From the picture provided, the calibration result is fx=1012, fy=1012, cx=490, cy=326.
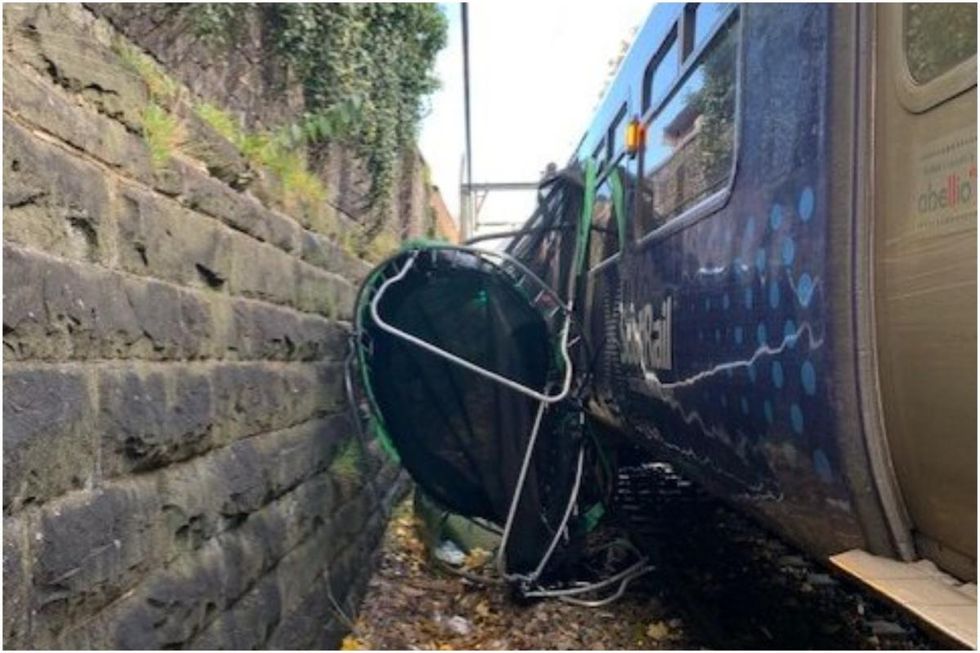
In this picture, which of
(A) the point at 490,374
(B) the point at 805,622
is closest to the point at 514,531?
(A) the point at 490,374

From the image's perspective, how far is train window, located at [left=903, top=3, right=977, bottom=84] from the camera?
2.09 m

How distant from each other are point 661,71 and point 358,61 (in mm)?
2126

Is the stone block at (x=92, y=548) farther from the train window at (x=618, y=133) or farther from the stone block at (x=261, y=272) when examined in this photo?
the train window at (x=618, y=133)

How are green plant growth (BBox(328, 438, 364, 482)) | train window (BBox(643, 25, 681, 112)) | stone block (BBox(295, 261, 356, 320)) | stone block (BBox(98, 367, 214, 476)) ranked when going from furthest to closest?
green plant growth (BBox(328, 438, 364, 482))
stone block (BBox(295, 261, 356, 320))
train window (BBox(643, 25, 681, 112))
stone block (BBox(98, 367, 214, 476))

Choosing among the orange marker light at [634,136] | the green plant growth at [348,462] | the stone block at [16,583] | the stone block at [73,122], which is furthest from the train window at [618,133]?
the stone block at [16,583]

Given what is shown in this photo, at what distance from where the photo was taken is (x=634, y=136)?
16.2ft

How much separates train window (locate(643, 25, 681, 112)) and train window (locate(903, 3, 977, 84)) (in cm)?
189

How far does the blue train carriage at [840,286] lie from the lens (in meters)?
2.07

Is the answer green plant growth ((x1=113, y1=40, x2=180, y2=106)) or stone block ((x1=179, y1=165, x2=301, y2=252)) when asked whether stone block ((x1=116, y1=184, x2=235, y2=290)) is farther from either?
green plant growth ((x1=113, y1=40, x2=180, y2=106))

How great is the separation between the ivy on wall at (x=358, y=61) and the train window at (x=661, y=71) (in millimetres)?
1725

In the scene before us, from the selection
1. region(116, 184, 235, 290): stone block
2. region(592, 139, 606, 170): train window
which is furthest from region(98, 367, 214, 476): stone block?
region(592, 139, 606, 170): train window

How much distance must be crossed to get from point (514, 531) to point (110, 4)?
11.4 ft

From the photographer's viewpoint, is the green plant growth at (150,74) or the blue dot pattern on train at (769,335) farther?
the green plant growth at (150,74)

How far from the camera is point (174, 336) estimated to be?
317 cm
